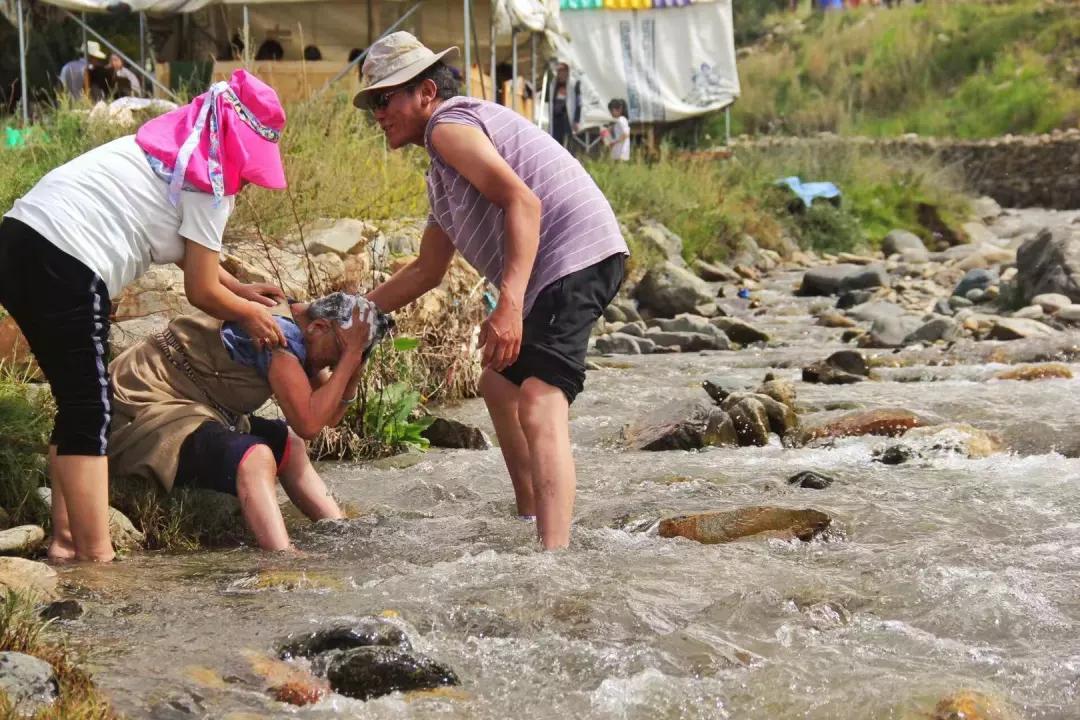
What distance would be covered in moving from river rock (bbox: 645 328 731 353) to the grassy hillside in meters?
20.0

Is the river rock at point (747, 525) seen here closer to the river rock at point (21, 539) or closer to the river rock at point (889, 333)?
the river rock at point (21, 539)

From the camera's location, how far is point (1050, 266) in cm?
1297

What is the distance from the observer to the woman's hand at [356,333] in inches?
175

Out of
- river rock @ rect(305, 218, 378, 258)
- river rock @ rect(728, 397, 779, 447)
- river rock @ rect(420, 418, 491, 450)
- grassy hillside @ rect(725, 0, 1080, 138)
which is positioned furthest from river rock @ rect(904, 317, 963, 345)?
grassy hillside @ rect(725, 0, 1080, 138)

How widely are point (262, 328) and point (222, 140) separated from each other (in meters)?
0.59

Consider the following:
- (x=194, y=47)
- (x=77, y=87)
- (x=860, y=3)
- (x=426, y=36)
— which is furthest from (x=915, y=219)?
(x=860, y=3)

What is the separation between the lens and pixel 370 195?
8562 mm

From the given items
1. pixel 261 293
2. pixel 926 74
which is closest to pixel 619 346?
pixel 261 293

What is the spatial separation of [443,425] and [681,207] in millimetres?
9846

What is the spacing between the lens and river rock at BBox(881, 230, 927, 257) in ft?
62.0

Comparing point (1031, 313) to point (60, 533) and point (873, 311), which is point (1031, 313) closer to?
point (873, 311)

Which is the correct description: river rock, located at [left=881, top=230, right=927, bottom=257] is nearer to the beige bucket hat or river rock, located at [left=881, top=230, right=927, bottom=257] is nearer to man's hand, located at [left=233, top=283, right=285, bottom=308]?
man's hand, located at [left=233, top=283, right=285, bottom=308]

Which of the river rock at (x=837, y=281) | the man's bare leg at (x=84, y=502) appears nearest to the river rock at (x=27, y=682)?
the man's bare leg at (x=84, y=502)

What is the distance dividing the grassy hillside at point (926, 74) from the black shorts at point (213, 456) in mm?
26890
